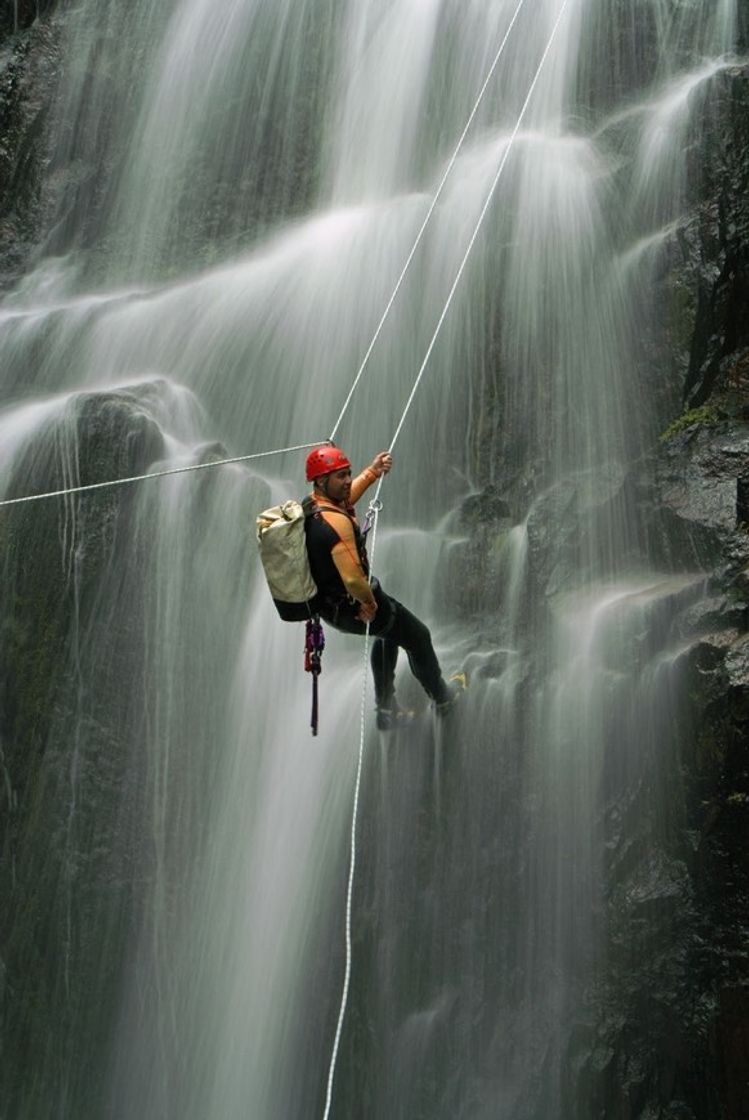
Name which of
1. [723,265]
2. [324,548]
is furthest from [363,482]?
[723,265]

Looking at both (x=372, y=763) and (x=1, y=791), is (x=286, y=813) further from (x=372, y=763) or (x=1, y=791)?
Answer: (x=1, y=791)

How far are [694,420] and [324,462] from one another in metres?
3.23

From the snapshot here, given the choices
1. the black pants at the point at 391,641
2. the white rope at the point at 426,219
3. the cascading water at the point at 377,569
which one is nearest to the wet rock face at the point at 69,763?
the cascading water at the point at 377,569

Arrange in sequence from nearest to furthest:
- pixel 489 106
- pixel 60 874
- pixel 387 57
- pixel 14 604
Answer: pixel 60 874 → pixel 14 604 → pixel 489 106 → pixel 387 57

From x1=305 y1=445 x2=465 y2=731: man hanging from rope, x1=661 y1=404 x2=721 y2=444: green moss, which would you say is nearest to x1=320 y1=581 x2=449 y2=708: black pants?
x1=305 y1=445 x2=465 y2=731: man hanging from rope

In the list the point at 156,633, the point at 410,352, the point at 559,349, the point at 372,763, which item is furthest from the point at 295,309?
the point at 372,763

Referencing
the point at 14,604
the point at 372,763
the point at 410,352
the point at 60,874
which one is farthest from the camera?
the point at 410,352

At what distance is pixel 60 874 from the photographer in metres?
9.24

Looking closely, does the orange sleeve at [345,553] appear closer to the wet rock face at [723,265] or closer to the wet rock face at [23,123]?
the wet rock face at [723,265]

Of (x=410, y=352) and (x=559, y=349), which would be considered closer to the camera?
(x=559, y=349)

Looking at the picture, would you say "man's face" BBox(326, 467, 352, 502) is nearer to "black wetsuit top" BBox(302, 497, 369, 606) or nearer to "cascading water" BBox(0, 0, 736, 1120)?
"black wetsuit top" BBox(302, 497, 369, 606)

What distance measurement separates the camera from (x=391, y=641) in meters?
8.02

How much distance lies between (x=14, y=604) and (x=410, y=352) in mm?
4032

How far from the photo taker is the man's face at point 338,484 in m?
7.31
